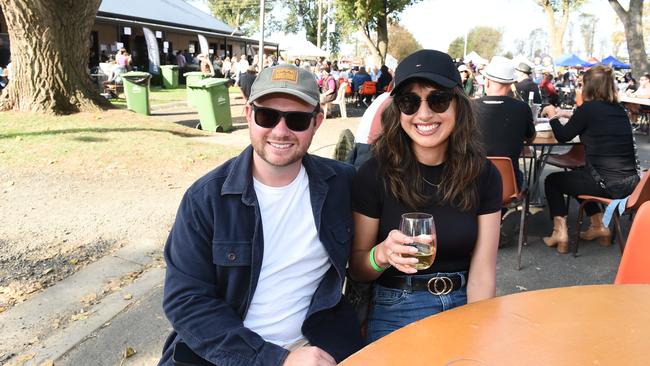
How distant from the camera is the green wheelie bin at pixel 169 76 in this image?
930 inches

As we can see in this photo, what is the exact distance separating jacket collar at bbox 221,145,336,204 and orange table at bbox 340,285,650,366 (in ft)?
2.46

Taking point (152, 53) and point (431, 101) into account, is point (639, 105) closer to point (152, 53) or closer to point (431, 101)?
point (431, 101)

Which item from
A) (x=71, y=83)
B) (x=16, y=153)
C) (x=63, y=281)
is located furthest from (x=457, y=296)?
(x=71, y=83)

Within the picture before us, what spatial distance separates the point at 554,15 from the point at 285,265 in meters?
33.4

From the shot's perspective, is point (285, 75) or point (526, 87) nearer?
point (285, 75)

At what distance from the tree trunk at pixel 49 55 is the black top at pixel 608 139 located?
8.54 m

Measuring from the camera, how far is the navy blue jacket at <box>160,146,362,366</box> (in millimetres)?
1764

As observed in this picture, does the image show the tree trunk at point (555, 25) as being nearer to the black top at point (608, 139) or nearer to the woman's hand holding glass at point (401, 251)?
the black top at point (608, 139)

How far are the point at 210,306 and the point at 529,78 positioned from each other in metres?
10.4

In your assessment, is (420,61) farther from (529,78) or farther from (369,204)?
(529,78)

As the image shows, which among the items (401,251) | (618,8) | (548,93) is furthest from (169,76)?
(401,251)

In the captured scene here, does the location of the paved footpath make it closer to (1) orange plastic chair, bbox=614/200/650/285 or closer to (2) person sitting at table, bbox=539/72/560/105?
(1) orange plastic chair, bbox=614/200/650/285

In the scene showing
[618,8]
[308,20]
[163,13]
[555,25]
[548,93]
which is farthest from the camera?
[308,20]

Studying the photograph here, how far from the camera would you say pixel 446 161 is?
2.23m
